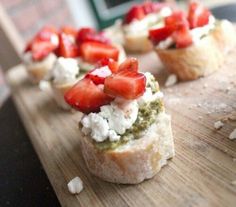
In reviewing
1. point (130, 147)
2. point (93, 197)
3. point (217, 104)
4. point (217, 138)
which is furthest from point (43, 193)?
point (217, 104)

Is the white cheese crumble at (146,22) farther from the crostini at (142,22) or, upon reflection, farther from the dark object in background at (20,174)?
the dark object in background at (20,174)

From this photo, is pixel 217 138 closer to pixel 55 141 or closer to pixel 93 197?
pixel 93 197

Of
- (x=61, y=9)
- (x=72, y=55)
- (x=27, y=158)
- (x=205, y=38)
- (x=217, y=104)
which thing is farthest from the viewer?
(x=61, y=9)

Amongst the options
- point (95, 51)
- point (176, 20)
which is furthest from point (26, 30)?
point (176, 20)

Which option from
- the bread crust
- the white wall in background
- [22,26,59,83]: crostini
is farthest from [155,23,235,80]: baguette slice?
the white wall in background

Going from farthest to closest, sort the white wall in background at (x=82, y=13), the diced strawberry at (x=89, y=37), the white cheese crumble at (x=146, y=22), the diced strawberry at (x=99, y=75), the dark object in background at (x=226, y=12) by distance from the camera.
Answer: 1. the white wall in background at (x=82, y=13)
2. the white cheese crumble at (x=146, y=22)
3. the dark object in background at (x=226, y=12)
4. the diced strawberry at (x=89, y=37)
5. the diced strawberry at (x=99, y=75)

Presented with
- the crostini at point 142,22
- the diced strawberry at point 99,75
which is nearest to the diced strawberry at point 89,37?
the crostini at point 142,22
